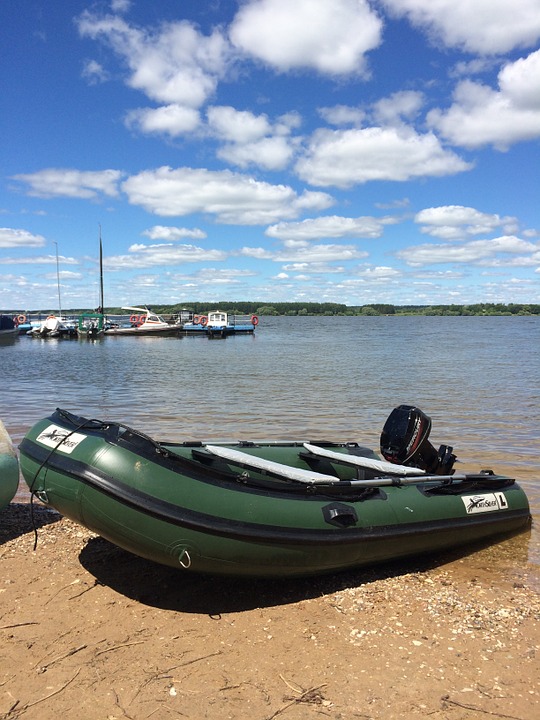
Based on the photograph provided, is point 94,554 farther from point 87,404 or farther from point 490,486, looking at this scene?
point 87,404

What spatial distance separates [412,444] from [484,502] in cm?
92

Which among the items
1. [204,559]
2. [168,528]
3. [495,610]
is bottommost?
[495,610]

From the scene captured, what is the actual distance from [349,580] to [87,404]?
10.8 metres

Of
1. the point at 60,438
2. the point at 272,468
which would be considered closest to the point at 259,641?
the point at 272,468

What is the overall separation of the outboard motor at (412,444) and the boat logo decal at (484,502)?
2.54 feet

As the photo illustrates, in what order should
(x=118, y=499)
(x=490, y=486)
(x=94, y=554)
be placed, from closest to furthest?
(x=118, y=499), (x=94, y=554), (x=490, y=486)

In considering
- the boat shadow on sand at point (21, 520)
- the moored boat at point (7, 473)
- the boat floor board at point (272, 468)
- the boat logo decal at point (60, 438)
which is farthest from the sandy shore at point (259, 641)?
the boat logo decal at point (60, 438)

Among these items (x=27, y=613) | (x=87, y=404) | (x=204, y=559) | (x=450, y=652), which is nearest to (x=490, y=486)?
(x=450, y=652)

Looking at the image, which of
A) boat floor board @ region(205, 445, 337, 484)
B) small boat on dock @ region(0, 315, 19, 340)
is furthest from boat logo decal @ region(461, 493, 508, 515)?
small boat on dock @ region(0, 315, 19, 340)

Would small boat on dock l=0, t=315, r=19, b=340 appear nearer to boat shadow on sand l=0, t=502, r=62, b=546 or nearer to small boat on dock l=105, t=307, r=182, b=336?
small boat on dock l=105, t=307, r=182, b=336

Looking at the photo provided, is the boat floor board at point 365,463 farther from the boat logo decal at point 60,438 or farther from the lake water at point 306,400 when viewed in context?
the boat logo decal at point 60,438

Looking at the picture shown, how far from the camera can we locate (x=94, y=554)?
191 inches

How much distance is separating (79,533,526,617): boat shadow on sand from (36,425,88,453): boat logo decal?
1135 mm

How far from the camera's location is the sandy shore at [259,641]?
3076mm
